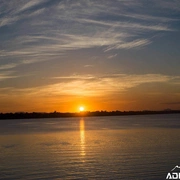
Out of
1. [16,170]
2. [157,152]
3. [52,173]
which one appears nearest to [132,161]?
[157,152]

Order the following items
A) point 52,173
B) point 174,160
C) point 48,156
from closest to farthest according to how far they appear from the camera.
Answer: point 52,173 < point 174,160 < point 48,156

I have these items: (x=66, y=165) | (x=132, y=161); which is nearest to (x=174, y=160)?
(x=132, y=161)

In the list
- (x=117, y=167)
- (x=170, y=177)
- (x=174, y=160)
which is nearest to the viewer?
(x=170, y=177)

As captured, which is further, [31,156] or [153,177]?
[31,156]

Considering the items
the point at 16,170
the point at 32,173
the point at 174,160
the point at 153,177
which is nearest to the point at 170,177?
the point at 153,177

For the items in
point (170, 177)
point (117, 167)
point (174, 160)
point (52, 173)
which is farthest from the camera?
point (174, 160)

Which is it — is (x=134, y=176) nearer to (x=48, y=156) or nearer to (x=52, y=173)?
(x=52, y=173)

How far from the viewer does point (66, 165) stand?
1014 inches

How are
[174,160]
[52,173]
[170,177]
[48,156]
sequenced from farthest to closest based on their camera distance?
[48,156] → [174,160] → [52,173] → [170,177]

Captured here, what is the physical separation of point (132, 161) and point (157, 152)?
5791 millimetres

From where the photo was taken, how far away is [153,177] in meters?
20.9

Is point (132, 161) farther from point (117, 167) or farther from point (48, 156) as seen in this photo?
point (48, 156)

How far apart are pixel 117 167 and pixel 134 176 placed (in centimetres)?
312

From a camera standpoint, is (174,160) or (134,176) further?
(174,160)
